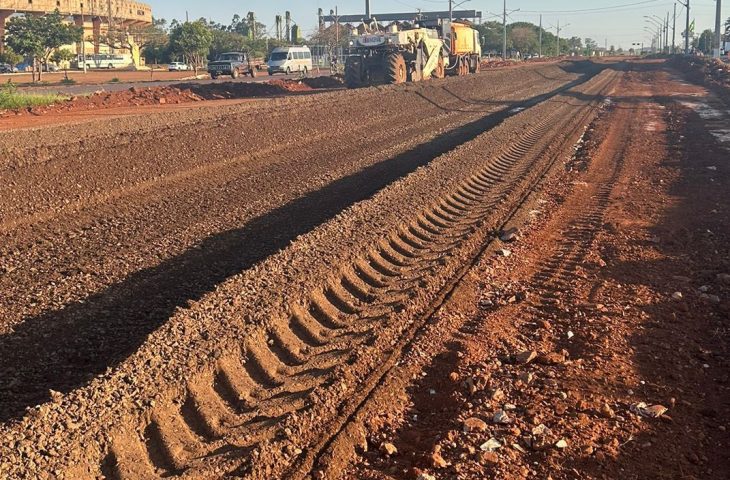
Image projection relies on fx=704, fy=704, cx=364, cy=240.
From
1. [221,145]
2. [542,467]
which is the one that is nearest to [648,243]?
[542,467]

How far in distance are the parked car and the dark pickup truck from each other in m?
18.8

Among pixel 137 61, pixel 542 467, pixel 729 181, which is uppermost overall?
pixel 137 61

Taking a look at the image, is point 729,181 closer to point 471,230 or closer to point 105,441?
point 471,230

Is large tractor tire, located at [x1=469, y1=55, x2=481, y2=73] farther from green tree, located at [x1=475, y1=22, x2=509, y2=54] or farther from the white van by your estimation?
green tree, located at [x1=475, y1=22, x2=509, y2=54]

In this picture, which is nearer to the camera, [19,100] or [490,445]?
[490,445]

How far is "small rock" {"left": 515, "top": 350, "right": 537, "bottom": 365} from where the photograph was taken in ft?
Result: 17.8

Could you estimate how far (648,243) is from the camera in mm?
8703

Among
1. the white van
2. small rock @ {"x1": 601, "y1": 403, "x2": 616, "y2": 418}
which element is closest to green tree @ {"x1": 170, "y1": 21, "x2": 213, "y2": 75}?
the white van

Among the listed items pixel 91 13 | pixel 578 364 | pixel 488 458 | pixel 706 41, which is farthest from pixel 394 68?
pixel 706 41

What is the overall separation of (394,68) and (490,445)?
30.7 metres

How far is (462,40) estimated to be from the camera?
44.6 metres

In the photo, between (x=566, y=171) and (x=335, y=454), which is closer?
(x=335, y=454)

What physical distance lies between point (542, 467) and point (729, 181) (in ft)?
34.3

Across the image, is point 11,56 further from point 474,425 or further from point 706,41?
point 706,41
